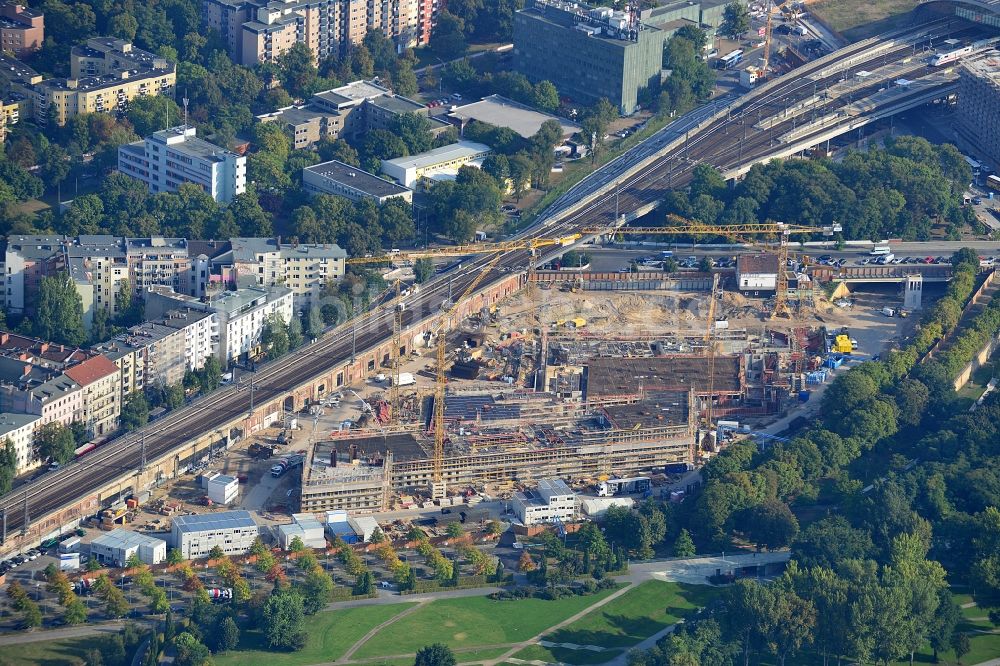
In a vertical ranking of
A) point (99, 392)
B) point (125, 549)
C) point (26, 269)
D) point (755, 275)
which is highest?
point (26, 269)

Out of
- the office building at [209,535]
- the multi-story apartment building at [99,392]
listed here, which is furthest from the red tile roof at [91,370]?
the office building at [209,535]

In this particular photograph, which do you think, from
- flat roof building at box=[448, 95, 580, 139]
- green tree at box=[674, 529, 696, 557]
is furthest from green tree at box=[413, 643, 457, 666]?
flat roof building at box=[448, 95, 580, 139]

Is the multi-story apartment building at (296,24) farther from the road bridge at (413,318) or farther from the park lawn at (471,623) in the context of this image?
the park lawn at (471,623)

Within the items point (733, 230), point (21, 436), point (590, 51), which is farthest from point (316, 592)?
point (590, 51)

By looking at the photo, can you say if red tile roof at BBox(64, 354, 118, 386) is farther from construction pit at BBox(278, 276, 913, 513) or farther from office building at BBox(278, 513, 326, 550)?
office building at BBox(278, 513, 326, 550)

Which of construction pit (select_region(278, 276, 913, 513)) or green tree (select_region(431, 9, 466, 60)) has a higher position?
green tree (select_region(431, 9, 466, 60))

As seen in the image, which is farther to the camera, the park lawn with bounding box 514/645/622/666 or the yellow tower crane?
the yellow tower crane

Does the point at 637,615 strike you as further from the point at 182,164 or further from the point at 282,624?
the point at 182,164
